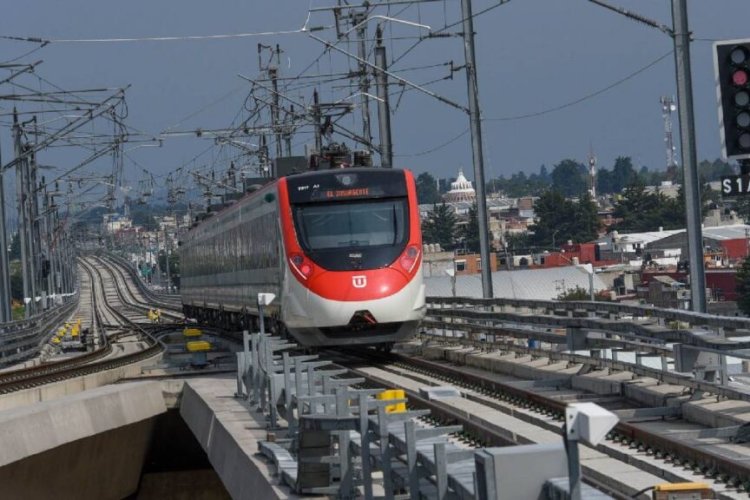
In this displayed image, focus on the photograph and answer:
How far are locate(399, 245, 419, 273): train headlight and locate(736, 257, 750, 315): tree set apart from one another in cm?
5479

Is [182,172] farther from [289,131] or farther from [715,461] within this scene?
[715,461]

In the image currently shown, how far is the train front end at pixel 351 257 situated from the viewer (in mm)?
26203

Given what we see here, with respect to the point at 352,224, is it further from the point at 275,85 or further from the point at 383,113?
the point at 275,85

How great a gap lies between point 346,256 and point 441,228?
128137 millimetres

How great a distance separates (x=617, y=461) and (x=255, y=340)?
7.76m

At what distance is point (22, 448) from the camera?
19844 millimetres

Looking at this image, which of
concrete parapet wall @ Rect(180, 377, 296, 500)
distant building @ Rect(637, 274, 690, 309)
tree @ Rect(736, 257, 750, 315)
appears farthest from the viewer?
tree @ Rect(736, 257, 750, 315)

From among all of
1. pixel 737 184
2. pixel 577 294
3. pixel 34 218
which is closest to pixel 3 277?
pixel 34 218

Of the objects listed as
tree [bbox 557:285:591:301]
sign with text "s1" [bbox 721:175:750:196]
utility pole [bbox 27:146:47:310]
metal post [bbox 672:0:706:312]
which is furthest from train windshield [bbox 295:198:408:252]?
tree [bbox 557:285:591:301]

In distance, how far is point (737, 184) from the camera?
1466 cm

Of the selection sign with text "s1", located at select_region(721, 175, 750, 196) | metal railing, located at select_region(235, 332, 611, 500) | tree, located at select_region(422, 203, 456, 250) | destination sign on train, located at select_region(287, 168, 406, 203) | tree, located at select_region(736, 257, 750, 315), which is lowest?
tree, located at select_region(736, 257, 750, 315)

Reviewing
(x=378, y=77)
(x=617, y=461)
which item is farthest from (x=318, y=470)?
(x=378, y=77)

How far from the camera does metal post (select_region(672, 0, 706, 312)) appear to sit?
71.0 feet

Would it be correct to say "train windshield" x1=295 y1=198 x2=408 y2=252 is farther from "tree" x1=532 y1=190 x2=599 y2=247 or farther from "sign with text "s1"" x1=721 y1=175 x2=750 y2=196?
"tree" x1=532 y1=190 x2=599 y2=247
